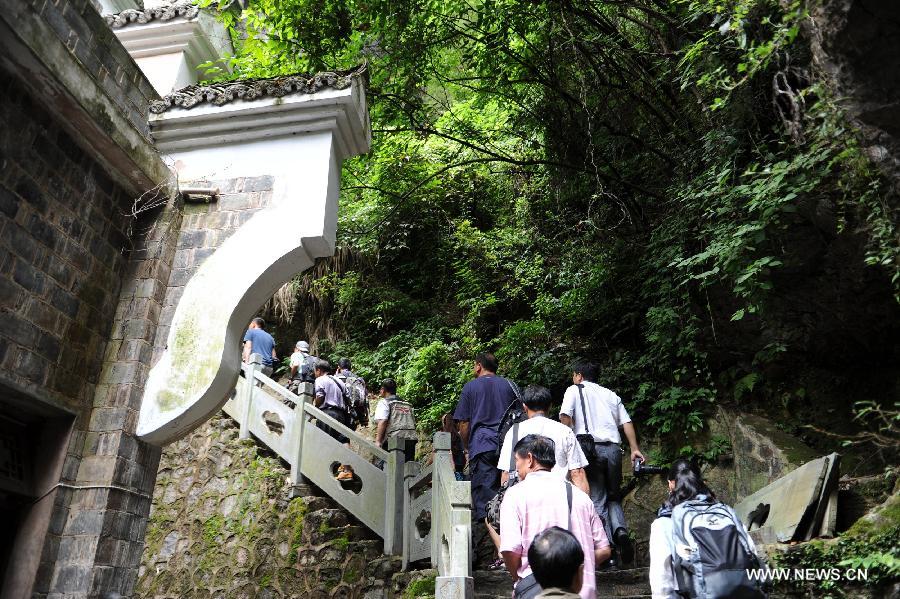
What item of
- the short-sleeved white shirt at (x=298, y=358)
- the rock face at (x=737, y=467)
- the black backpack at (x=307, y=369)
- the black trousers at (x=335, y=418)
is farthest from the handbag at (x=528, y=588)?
the short-sleeved white shirt at (x=298, y=358)

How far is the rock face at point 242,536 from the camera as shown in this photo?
7523mm

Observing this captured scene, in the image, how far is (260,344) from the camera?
11773mm

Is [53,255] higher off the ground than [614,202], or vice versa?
[614,202]

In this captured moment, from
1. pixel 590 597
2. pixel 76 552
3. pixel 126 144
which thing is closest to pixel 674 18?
pixel 126 144

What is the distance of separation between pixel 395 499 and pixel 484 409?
2095 millimetres

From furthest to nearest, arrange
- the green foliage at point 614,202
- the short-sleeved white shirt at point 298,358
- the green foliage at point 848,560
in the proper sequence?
the short-sleeved white shirt at point 298,358, the green foliage at point 614,202, the green foliage at point 848,560

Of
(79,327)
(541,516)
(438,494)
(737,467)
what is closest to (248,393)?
(79,327)

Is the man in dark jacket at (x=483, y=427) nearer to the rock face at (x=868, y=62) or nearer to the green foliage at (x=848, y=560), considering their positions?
Result: the green foliage at (x=848, y=560)

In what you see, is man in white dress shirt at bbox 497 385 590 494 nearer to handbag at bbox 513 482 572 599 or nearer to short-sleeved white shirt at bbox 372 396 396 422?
handbag at bbox 513 482 572 599

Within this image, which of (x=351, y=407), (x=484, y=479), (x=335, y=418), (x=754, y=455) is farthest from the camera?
(x=351, y=407)

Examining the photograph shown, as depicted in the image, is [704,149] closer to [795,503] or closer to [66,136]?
[795,503]

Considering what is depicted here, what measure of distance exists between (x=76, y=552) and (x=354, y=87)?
454 centimetres

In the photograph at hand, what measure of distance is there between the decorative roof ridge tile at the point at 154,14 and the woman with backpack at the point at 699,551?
28.6ft

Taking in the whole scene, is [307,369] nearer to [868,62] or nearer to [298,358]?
[298,358]
